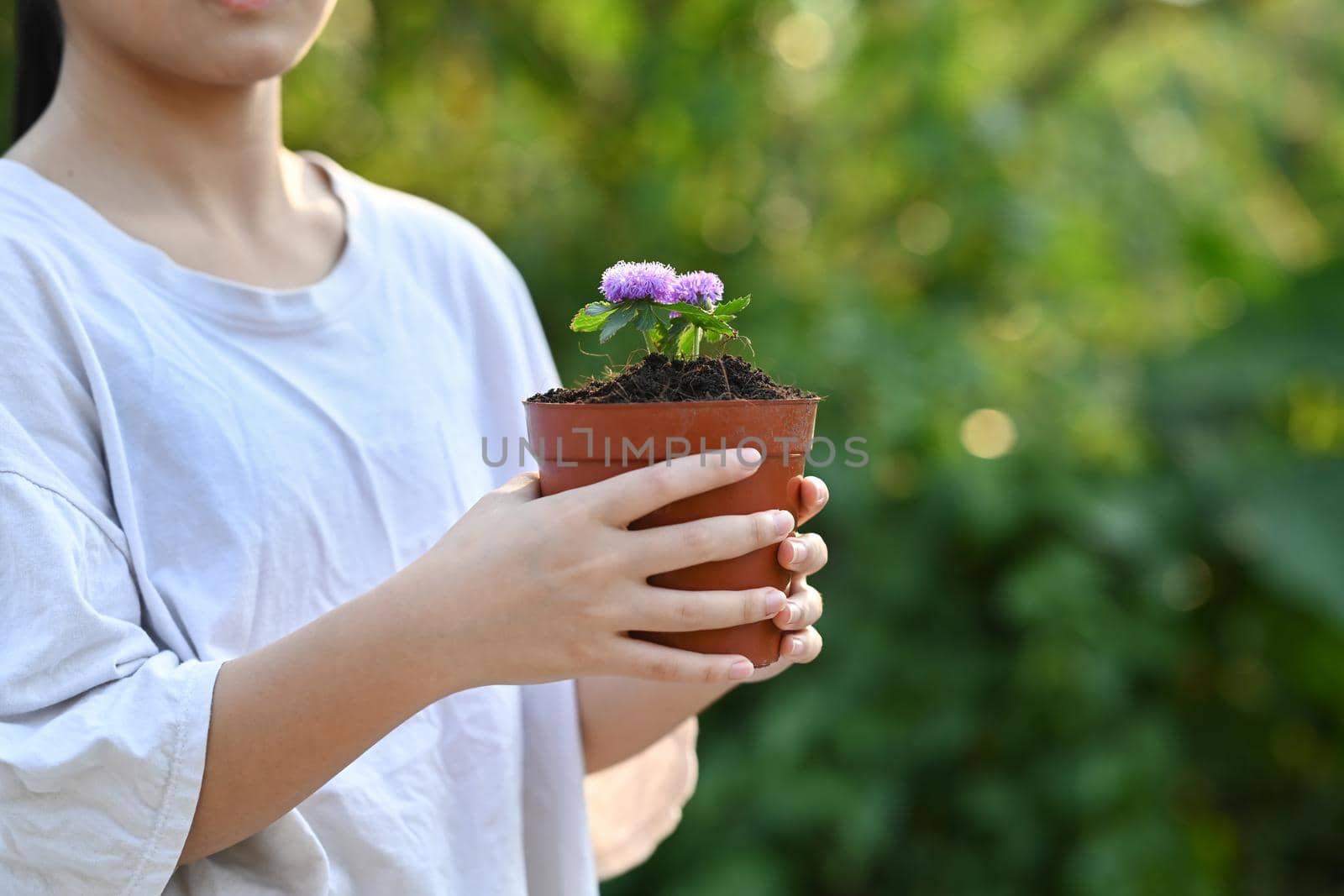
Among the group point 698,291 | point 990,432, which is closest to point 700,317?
point 698,291

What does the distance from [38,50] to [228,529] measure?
51 cm

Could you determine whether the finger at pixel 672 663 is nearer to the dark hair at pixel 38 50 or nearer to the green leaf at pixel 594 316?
the green leaf at pixel 594 316

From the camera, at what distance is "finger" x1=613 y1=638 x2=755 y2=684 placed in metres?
0.78

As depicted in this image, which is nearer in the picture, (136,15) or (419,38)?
(136,15)

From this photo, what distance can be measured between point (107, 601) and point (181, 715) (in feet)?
0.35

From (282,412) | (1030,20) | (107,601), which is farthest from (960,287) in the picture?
(107,601)

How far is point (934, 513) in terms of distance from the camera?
100.0 inches

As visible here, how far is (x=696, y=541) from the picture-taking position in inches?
30.1

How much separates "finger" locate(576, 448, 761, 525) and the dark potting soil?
44 mm

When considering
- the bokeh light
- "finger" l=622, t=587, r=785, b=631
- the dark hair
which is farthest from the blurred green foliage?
"finger" l=622, t=587, r=785, b=631

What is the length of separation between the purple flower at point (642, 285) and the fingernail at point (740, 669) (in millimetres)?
237

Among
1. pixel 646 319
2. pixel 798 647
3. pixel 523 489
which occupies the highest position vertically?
pixel 646 319

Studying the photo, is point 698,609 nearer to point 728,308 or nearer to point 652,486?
point 652,486

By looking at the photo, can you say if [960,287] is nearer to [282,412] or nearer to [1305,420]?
[1305,420]
